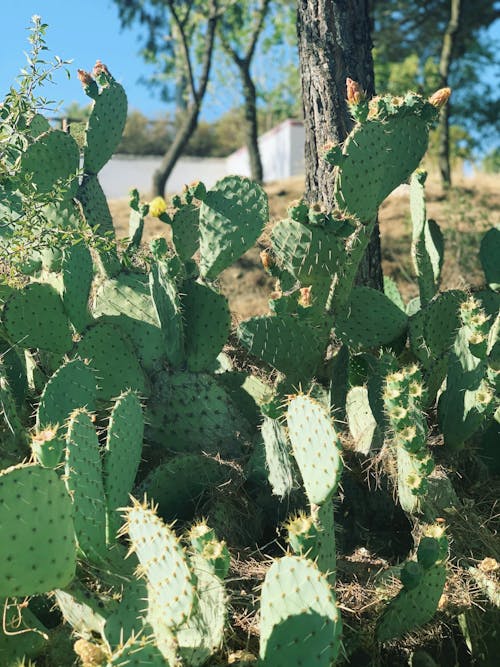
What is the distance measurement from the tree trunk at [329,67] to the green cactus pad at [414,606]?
199 centimetres

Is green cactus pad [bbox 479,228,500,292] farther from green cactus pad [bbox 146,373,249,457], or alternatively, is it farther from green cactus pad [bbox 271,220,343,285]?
green cactus pad [bbox 146,373,249,457]

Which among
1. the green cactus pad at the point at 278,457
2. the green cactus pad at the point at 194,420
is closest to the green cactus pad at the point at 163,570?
the green cactus pad at the point at 278,457

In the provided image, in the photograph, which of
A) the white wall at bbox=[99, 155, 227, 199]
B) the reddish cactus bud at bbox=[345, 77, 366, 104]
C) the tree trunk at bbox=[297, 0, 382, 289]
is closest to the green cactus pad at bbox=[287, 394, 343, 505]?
the reddish cactus bud at bbox=[345, 77, 366, 104]

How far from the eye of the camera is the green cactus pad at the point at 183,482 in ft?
9.91

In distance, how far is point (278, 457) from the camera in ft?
9.57

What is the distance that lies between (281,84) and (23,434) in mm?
23436

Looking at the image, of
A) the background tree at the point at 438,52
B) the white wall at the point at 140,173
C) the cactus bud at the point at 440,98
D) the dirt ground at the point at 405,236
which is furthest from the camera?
the white wall at the point at 140,173

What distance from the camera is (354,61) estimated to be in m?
4.07

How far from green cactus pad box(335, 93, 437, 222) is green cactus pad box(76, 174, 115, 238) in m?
1.25

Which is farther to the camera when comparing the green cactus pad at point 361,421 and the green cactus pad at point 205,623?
the green cactus pad at point 361,421

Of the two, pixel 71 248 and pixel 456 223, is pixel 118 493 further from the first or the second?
pixel 456 223

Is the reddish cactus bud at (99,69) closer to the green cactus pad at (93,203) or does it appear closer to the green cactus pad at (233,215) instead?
the green cactus pad at (93,203)

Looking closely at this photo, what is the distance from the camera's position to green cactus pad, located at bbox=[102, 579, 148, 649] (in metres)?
2.17

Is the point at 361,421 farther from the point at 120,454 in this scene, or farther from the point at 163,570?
the point at 163,570
